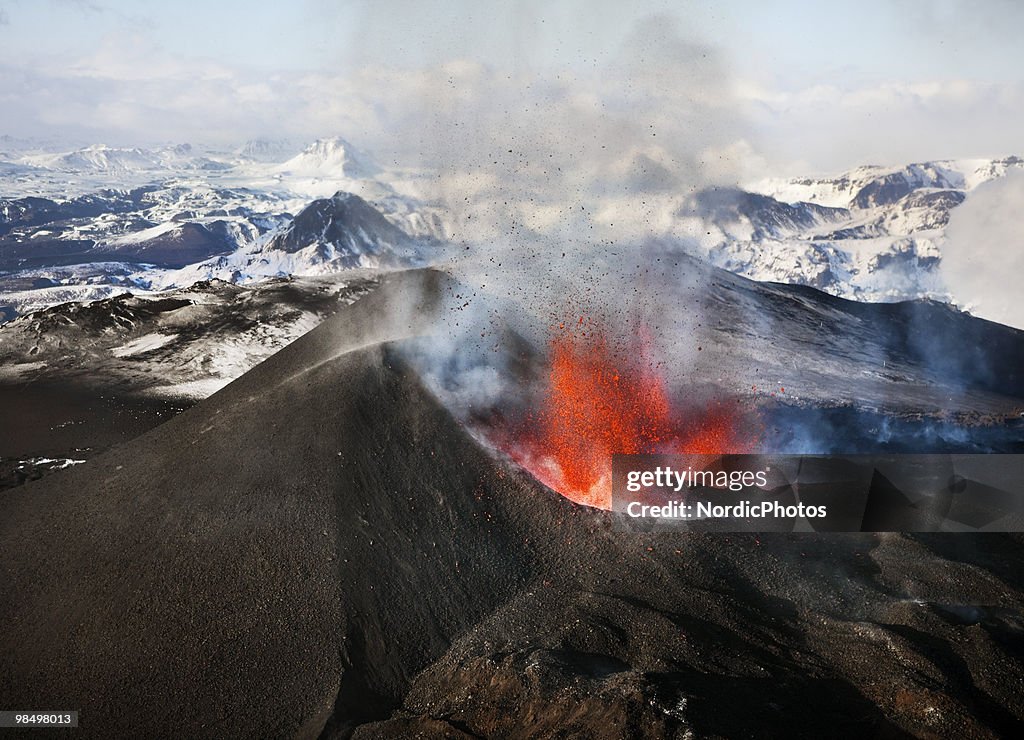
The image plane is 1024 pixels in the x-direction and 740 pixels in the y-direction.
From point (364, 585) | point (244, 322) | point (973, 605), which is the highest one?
A: point (244, 322)

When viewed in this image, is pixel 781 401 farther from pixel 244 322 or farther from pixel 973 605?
pixel 244 322

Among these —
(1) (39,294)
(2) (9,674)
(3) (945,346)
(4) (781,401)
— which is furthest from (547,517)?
(1) (39,294)

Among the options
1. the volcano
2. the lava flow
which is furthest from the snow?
the lava flow

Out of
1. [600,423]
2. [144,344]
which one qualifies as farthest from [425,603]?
[144,344]

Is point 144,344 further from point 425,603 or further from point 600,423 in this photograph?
point 425,603

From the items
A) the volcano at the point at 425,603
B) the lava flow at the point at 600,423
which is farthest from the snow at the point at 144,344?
the lava flow at the point at 600,423

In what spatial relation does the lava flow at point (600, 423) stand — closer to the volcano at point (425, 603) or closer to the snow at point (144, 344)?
the volcano at point (425, 603)

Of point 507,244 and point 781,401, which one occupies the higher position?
point 507,244
